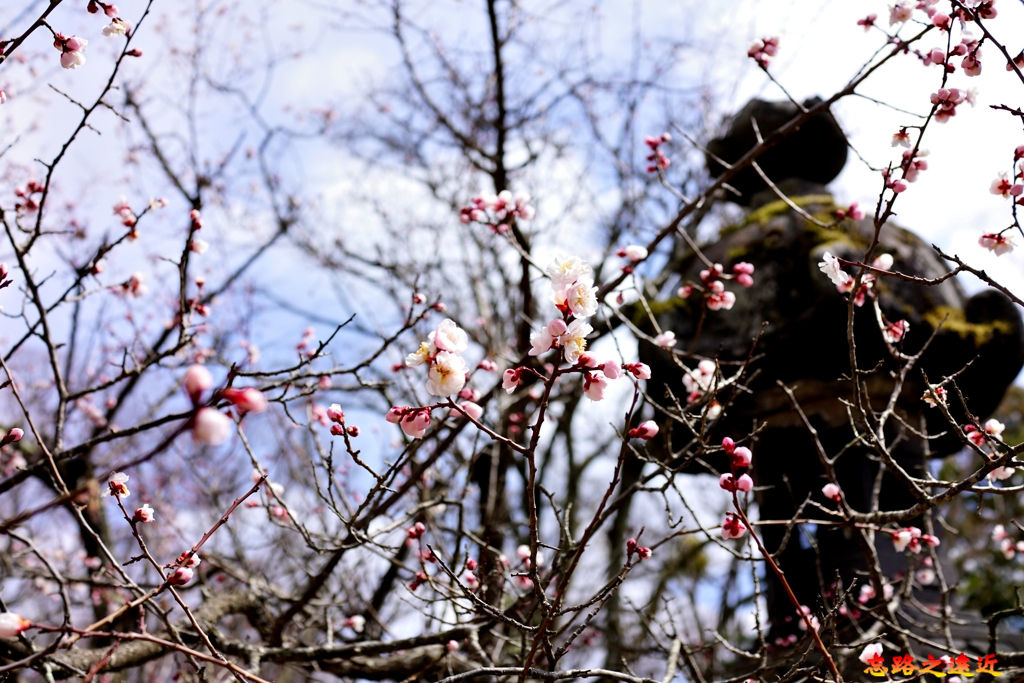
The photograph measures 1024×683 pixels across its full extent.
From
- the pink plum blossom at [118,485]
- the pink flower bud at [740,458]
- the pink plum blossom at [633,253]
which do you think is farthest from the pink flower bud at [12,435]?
the pink plum blossom at [633,253]

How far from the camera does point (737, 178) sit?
4.55 meters

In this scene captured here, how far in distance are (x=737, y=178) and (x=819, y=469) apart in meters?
1.97

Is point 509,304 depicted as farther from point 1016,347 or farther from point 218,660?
point 218,660

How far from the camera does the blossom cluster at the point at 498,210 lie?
3000 millimetres

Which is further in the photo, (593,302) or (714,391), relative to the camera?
(714,391)

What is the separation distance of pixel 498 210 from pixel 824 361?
1.62 meters

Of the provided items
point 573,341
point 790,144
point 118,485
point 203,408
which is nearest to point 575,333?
point 573,341

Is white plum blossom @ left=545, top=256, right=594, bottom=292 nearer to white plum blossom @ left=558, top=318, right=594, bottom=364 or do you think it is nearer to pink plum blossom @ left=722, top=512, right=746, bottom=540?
white plum blossom @ left=558, top=318, right=594, bottom=364

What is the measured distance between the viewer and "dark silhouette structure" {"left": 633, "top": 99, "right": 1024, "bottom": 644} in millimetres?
3148

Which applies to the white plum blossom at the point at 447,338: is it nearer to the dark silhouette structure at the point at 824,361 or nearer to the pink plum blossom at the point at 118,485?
the pink plum blossom at the point at 118,485

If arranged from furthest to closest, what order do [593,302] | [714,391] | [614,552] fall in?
[614,552], [714,391], [593,302]

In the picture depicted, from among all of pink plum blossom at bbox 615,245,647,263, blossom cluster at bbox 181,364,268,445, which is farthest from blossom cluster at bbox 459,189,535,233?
blossom cluster at bbox 181,364,268,445

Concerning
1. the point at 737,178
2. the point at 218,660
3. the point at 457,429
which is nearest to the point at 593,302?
the point at 218,660

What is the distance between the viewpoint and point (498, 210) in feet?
9.93
